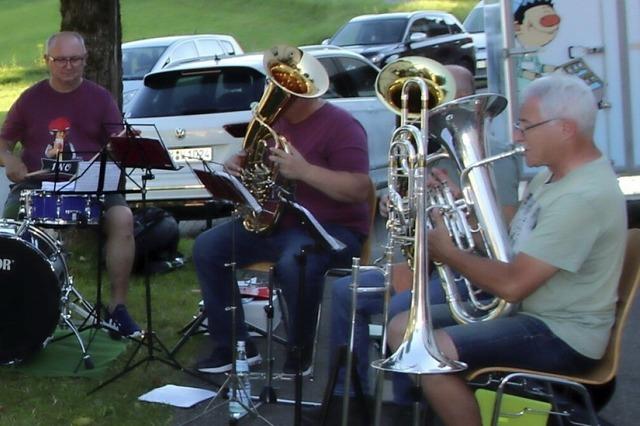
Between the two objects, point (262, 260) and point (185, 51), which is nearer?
point (262, 260)

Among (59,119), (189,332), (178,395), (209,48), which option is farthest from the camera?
(209,48)

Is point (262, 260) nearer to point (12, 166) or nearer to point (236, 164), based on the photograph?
point (236, 164)

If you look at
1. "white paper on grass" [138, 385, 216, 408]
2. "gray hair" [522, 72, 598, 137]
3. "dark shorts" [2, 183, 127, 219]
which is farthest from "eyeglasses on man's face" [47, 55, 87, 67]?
"gray hair" [522, 72, 598, 137]

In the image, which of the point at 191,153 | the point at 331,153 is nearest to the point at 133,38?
the point at 191,153

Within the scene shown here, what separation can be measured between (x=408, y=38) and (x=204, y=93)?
10090 mm

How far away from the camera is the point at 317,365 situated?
5.74 meters

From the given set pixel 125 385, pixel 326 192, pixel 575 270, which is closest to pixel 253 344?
pixel 125 385

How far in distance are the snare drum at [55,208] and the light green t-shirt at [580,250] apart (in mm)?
2700

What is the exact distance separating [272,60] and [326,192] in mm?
659

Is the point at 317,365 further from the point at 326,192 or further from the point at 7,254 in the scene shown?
the point at 7,254

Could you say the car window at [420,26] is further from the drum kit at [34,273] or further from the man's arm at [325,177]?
the man's arm at [325,177]

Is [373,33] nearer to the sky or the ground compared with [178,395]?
nearer to the sky

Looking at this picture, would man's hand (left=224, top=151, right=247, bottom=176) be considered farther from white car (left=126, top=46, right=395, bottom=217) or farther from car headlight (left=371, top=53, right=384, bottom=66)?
car headlight (left=371, top=53, right=384, bottom=66)

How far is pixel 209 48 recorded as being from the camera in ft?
57.0
